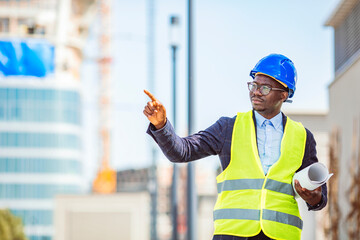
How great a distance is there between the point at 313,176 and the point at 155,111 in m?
0.79

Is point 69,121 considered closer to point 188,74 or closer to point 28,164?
point 28,164

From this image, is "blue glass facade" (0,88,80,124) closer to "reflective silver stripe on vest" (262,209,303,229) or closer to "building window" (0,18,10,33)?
"building window" (0,18,10,33)

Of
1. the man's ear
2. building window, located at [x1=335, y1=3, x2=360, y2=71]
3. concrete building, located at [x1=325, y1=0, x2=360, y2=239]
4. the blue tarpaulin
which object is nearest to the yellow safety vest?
the man's ear

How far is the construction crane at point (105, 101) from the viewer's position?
10162cm

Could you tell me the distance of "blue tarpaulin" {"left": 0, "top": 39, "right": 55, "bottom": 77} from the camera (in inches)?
874

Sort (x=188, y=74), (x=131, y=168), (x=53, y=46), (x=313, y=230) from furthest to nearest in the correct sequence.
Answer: (x=131, y=168)
(x=53, y=46)
(x=313, y=230)
(x=188, y=74)

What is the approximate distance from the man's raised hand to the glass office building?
103035 millimetres

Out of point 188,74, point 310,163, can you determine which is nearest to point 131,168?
point 188,74

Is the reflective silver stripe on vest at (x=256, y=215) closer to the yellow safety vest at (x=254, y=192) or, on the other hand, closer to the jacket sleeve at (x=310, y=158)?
the yellow safety vest at (x=254, y=192)

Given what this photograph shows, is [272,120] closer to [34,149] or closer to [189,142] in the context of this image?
[189,142]

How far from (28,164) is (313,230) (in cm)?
8859

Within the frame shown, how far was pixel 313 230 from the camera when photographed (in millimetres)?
19766

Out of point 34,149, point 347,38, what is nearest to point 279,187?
point 347,38

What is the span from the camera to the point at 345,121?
14.1 m
